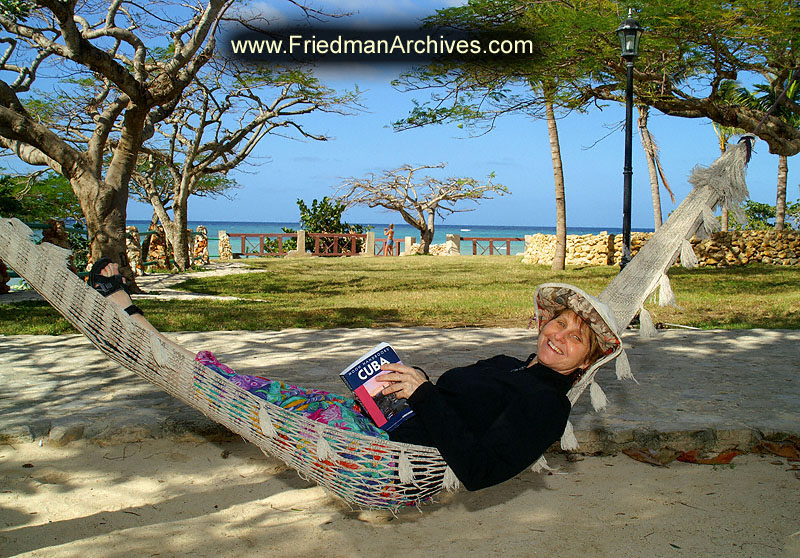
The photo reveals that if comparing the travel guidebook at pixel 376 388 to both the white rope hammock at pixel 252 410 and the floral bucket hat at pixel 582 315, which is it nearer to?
the white rope hammock at pixel 252 410

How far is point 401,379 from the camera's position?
6.46 feet

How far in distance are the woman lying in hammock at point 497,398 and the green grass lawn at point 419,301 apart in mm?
3342

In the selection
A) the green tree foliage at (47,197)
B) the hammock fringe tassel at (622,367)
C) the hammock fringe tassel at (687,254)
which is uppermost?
the green tree foliage at (47,197)

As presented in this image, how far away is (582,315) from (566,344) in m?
0.11

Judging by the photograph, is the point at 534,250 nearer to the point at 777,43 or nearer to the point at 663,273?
the point at 777,43

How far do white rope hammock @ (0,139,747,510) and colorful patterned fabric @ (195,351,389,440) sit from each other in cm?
8

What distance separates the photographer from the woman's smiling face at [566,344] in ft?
7.06

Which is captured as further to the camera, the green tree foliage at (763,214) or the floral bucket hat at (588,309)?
the green tree foliage at (763,214)

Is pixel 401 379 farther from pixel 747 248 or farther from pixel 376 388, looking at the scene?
pixel 747 248

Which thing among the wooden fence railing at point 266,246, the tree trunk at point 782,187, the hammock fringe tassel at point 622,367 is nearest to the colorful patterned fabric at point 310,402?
the hammock fringe tassel at point 622,367

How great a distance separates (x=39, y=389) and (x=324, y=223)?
19304mm

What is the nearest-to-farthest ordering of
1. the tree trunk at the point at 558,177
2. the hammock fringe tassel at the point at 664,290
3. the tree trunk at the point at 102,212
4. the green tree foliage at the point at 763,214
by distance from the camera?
the hammock fringe tassel at the point at 664,290 < the tree trunk at the point at 102,212 < the tree trunk at the point at 558,177 < the green tree foliage at the point at 763,214

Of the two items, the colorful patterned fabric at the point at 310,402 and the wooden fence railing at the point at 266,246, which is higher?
the wooden fence railing at the point at 266,246

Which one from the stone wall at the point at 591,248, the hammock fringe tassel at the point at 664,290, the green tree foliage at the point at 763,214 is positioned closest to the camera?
the hammock fringe tassel at the point at 664,290
